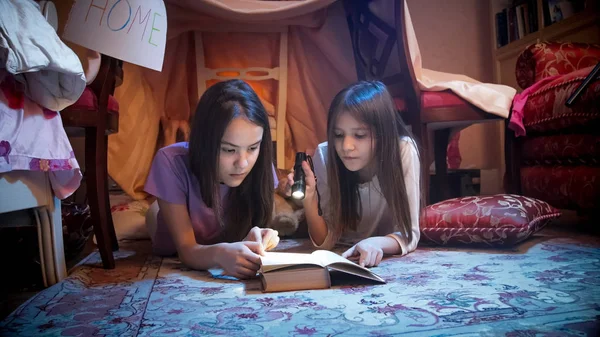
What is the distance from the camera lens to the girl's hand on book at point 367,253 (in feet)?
3.59

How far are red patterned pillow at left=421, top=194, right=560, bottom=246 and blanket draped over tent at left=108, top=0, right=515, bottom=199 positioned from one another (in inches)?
20.3

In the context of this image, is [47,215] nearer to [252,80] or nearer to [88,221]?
[88,221]

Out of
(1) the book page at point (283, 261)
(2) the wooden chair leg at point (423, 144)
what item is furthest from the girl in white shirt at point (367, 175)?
(2) the wooden chair leg at point (423, 144)

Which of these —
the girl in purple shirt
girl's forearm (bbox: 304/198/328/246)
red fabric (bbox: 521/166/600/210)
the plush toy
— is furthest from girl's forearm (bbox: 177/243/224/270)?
red fabric (bbox: 521/166/600/210)

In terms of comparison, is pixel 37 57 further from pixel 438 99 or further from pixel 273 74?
pixel 273 74

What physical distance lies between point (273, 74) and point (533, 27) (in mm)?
1716

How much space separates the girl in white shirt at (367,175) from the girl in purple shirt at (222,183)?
132mm

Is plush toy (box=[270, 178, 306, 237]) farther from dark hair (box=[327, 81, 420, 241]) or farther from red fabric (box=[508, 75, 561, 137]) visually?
red fabric (box=[508, 75, 561, 137])

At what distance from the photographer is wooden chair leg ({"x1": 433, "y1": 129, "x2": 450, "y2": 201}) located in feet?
6.91

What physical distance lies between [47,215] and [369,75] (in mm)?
1364

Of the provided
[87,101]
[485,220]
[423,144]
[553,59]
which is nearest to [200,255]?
[87,101]

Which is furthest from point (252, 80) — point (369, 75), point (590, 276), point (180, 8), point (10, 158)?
point (590, 276)

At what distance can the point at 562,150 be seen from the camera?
5.44 feet

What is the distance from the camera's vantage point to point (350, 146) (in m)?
1.19
